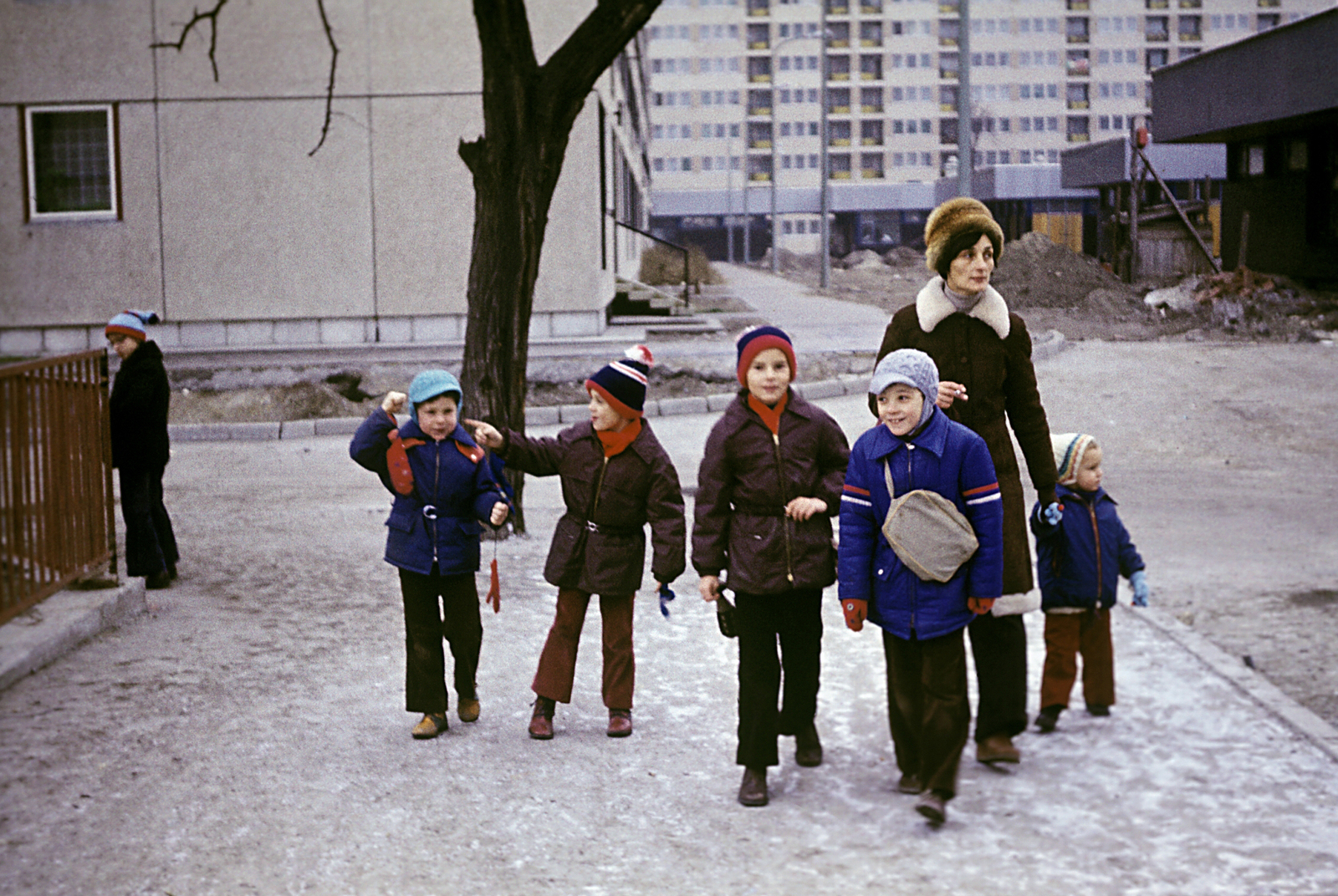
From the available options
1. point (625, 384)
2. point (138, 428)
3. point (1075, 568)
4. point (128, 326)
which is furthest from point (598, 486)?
point (128, 326)

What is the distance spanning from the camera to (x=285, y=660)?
692cm

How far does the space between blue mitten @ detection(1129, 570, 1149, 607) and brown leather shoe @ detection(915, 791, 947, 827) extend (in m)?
1.27

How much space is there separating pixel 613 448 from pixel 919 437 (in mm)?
1291

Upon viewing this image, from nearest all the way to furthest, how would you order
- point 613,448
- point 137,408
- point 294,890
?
1. point 294,890
2. point 613,448
3. point 137,408

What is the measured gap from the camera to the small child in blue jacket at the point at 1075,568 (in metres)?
5.63

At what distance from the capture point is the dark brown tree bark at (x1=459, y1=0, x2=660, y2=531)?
9555mm

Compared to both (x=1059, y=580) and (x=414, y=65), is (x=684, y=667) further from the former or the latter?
(x=414, y=65)

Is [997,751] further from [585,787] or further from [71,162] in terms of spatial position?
[71,162]

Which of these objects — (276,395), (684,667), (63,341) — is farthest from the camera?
(63,341)

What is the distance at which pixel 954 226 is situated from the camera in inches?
203

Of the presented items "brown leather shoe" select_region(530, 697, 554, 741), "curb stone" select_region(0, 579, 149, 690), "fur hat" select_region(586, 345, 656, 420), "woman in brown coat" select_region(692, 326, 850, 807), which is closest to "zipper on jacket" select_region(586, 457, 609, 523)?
A: "fur hat" select_region(586, 345, 656, 420)

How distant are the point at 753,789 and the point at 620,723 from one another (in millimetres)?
941

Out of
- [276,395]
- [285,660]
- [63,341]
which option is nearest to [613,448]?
[285,660]

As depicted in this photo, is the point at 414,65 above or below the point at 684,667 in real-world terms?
above
